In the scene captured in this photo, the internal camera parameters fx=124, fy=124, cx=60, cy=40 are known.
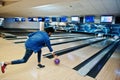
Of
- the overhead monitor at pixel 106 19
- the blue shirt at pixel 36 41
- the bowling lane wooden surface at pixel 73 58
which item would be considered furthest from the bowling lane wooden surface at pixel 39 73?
the overhead monitor at pixel 106 19

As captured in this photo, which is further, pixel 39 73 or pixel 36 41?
pixel 39 73

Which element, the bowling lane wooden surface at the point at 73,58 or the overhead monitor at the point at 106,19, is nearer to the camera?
the bowling lane wooden surface at the point at 73,58

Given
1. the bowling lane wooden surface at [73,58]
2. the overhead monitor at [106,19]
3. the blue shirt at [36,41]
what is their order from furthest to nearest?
1. the overhead monitor at [106,19]
2. the bowling lane wooden surface at [73,58]
3. the blue shirt at [36,41]

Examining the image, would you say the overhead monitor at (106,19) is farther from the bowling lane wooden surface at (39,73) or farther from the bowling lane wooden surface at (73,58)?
the bowling lane wooden surface at (39,73)

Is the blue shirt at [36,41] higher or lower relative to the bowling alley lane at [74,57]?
higher

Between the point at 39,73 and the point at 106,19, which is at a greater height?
the point at 106,19

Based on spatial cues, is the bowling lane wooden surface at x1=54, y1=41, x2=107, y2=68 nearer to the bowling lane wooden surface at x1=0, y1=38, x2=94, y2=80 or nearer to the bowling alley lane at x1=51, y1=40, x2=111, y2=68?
the bowling alley lane at x1=51, y1=40, x2=111, y2=68

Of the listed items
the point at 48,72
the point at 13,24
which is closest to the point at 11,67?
the point at 48,72

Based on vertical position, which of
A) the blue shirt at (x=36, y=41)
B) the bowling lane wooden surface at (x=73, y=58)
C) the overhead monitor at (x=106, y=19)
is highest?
the overhead monitor at (x=106, y=19)

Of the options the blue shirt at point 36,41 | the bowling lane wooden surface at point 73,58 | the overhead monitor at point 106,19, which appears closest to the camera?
the blue shirt at point 36,41

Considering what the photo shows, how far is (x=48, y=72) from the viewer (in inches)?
115

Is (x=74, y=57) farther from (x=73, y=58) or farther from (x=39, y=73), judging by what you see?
(x=39, y=73)

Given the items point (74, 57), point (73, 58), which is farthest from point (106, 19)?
point (73, 58)

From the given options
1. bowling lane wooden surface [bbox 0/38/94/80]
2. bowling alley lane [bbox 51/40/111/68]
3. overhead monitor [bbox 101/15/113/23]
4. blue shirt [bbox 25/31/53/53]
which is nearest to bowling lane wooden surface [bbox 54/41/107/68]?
bowling alley lane [bbox 51/40/111/68]
